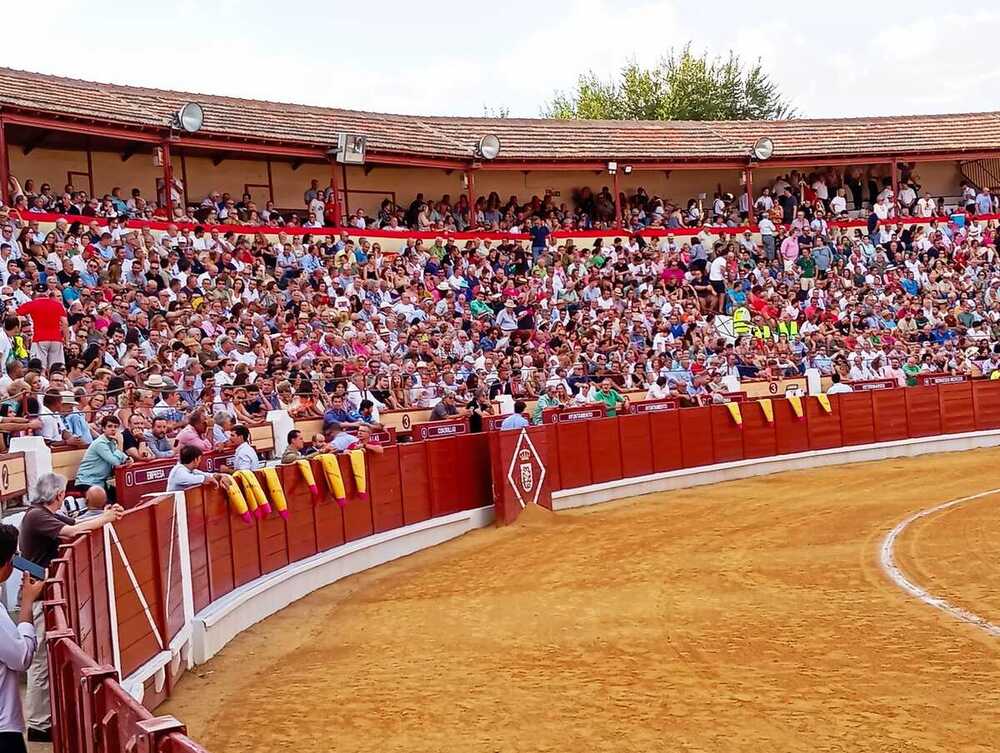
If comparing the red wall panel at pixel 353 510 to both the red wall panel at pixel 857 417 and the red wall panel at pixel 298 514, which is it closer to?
the red wall panel at pixel 298 514

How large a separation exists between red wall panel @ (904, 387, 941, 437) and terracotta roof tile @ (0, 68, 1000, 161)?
9.82 metres

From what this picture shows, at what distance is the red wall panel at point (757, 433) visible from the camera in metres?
20.7

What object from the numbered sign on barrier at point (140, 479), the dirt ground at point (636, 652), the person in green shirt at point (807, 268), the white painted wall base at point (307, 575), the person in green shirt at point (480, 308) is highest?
the person in green shirt at point (807, 268)

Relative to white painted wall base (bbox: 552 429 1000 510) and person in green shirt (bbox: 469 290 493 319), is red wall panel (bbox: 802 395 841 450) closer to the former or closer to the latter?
white painted wall base (bbox: 552 429 1000 510)

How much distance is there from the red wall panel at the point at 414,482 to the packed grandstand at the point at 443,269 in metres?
0.88

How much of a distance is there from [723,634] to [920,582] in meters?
2.33

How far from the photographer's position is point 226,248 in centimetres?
1995

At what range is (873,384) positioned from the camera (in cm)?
2270

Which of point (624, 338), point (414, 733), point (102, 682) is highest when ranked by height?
point (624, 338)

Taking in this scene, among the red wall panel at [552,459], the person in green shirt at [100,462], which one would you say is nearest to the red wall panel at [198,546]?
the person in green shirt at [100,462]

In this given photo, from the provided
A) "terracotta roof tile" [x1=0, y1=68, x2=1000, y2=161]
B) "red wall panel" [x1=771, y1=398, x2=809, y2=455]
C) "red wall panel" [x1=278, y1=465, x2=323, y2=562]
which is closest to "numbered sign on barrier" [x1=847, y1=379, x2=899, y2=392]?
"red wall panel" [x1=771, y1=398, x2=809, y2=455]

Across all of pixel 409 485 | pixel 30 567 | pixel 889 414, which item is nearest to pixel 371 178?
pixel 889 414

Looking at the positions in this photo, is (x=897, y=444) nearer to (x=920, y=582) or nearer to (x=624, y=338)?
(x=624, y=338)

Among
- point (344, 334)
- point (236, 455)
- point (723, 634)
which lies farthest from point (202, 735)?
point (344, 334)
